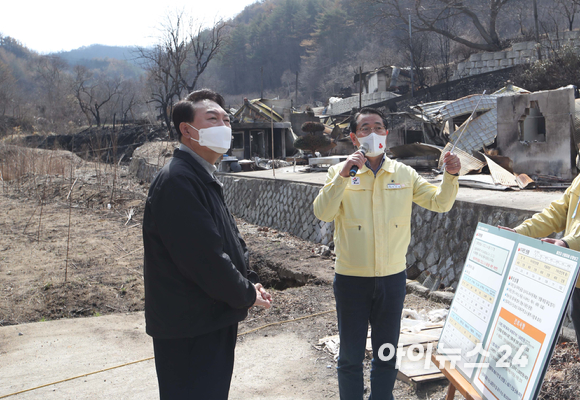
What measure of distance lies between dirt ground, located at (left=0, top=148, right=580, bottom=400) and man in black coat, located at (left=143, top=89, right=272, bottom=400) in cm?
168

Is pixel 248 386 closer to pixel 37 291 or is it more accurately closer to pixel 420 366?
pixel 420 366

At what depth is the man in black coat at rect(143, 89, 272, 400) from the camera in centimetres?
185

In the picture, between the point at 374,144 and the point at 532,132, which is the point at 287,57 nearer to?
the point at 532,132

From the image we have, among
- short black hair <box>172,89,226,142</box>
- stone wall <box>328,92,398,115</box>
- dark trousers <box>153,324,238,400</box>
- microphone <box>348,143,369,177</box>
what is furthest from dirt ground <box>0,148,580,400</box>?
stone wall <box>328,92,398,115</box>

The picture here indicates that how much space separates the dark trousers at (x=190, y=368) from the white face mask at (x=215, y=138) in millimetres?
848

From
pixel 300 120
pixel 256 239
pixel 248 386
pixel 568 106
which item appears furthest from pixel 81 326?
pixel 300 120

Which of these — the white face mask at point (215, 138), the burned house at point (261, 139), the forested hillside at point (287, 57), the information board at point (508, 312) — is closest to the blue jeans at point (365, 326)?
the information board at point (508, 312)

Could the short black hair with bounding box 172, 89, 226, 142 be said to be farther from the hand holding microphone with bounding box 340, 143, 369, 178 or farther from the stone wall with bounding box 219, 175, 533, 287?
the stone wall with bounding box 219, 175, 533, 287

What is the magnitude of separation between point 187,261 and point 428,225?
5.11 meters

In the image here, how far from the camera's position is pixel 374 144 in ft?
9.00

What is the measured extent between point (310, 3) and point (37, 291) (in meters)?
79.1

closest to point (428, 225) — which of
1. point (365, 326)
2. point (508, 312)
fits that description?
point (365, 326)

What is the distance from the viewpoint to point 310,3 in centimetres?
7712

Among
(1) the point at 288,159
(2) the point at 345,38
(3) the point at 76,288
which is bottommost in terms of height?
(3) the point at 76,288
